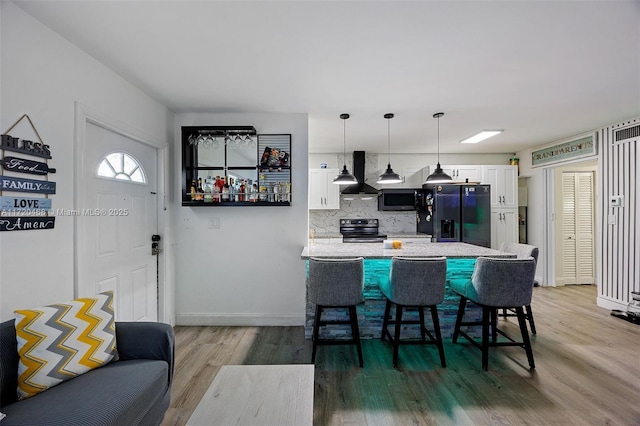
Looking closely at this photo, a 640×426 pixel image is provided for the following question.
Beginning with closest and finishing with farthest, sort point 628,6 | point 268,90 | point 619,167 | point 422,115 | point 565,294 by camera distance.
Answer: point 628,6, point 268,90, point 422,115, point 619,167, point 565,294

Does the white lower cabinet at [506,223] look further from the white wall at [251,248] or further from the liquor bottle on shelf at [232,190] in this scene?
the liquor bottle on shelf at [232,190]

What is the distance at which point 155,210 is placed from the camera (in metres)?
3.22

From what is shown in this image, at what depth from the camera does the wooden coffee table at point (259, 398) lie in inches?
52.6

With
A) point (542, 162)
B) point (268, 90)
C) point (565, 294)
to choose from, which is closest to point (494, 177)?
point (542, 162)

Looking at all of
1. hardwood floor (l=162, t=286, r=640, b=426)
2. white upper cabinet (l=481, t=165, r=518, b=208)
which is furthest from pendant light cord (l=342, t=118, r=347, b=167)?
hardwood floor (l=162, t=286, r=640, b=426)

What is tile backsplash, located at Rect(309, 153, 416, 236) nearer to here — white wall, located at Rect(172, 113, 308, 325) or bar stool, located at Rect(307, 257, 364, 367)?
white wall, located at Rect(172, 113, 308, 325)

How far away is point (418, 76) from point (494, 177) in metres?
3.57

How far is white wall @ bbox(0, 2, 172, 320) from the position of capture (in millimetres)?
1640

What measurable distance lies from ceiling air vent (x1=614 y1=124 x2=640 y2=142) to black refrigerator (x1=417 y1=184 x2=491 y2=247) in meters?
1.66

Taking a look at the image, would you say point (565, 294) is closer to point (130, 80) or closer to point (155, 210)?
point (155, 210)

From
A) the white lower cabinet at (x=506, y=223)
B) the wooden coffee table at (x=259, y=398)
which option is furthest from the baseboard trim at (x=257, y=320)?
the white lower cabinet at (x=506, y=223)

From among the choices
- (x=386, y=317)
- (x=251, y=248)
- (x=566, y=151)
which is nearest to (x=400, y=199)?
(x=566, y=151)

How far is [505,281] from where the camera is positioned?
248 cm

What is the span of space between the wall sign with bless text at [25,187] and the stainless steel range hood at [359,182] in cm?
418
